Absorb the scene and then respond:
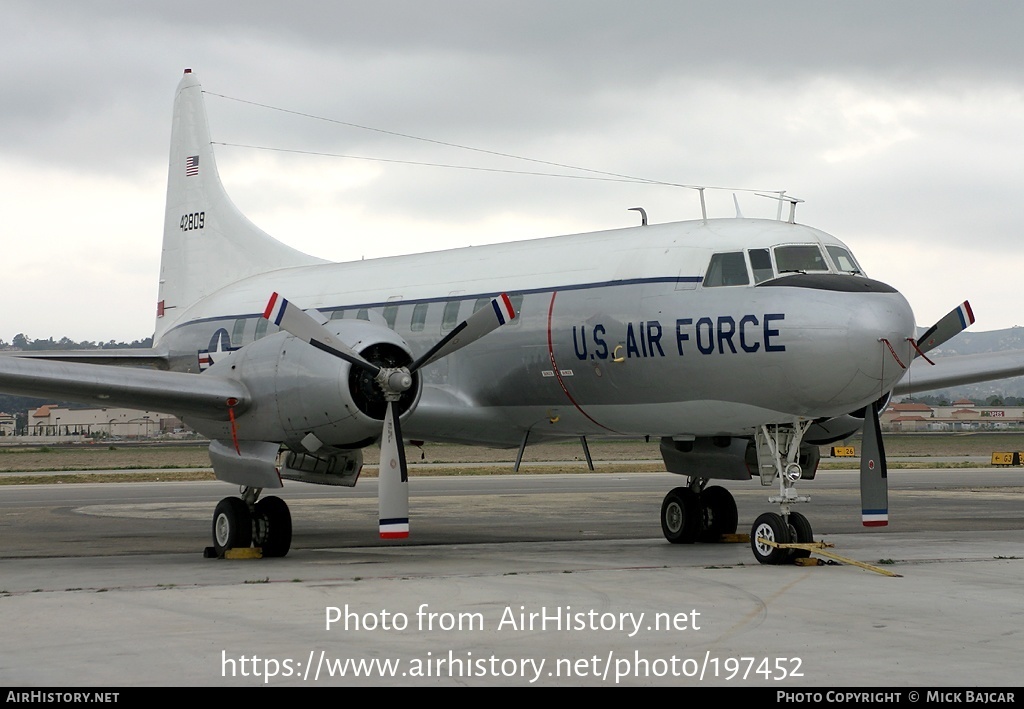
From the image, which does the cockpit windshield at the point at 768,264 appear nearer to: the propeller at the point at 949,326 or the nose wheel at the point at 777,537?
the propeller at the point at 949,326

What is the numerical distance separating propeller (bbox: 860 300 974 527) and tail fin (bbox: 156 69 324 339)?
10910 millimetres

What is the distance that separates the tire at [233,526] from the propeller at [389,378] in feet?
7.79

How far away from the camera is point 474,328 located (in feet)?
45.5

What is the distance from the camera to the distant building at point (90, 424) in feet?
467

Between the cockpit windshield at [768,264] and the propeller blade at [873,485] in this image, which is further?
the propeller blade at [873,485]

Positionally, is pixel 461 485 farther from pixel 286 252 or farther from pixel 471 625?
pixel 471 625

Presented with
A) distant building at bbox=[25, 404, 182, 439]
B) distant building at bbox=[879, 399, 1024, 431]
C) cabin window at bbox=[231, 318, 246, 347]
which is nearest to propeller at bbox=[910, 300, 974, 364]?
cabin window at bbox=[231, 318, 246, 347]

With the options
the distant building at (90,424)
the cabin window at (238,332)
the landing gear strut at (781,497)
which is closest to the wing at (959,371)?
the landing gear strut at (781,497)

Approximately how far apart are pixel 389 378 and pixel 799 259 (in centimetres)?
482

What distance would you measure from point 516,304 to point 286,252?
7603 mm

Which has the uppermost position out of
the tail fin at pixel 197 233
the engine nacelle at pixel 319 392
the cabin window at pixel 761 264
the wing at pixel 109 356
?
the tail fin at pixel 197 233

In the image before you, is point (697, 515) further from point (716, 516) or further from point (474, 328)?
point (474, 328)

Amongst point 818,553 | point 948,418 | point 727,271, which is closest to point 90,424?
point 948,418

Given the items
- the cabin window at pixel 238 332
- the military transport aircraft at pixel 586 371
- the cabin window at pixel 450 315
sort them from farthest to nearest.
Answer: the cabin window at pixel 238 332
the cabin window at pixel 450 315
the military transport aircraft at pixel 586 371
